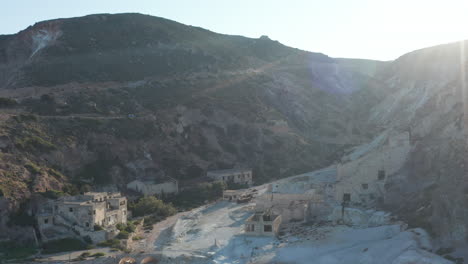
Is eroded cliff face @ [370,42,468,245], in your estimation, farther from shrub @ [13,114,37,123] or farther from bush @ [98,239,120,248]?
shrub @ [13,114,37,123]

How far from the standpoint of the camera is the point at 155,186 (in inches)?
2041

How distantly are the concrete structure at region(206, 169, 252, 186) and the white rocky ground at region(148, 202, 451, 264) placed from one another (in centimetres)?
1625

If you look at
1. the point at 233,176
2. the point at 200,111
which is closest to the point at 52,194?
the point at 233,176

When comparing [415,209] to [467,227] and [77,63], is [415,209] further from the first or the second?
[77,63]

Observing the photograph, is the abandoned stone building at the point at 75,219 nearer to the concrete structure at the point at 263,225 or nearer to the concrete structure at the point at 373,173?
the concrete structure at the point at 263,225

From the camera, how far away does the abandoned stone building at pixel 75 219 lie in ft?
124

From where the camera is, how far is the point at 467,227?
26703 millimetres

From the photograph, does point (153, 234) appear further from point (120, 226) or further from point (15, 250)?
point (15, 250)

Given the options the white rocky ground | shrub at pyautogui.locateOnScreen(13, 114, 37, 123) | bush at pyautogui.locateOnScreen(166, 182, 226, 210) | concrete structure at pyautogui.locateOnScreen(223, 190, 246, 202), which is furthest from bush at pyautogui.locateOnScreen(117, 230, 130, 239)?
shrub at pyautogui.locateOnScreen(13, 114, 37, 123)

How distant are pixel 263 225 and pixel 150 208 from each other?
14037 millimetres

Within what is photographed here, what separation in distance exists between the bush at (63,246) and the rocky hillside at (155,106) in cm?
487

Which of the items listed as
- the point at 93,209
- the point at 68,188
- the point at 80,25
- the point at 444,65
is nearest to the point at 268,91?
the point at 444,65

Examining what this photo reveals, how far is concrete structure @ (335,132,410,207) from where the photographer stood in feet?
127

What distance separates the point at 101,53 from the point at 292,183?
59263 mm
